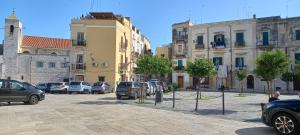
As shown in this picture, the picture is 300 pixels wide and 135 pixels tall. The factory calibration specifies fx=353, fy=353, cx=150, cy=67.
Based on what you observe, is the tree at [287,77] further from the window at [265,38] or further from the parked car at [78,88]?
the parked car at [78,88]

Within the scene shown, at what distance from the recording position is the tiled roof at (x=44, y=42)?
188 ft

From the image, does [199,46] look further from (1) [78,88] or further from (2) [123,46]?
(1) [78,88]

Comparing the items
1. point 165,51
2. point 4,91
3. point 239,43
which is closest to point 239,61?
point 239,43

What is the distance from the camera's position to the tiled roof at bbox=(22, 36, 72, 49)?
5723 centimetres

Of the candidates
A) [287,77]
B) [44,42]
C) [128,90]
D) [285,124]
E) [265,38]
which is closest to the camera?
[285,124]

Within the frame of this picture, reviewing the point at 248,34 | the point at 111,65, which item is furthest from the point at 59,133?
the point at 248,34

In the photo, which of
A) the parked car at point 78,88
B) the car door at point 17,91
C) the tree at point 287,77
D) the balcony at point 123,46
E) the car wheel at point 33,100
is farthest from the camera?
the balcony at point 123,46

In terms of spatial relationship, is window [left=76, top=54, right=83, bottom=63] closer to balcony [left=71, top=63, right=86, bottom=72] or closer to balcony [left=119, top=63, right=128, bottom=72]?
balcony [left=71, top=63, right=86, bottom=72]

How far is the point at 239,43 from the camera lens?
51375 mm

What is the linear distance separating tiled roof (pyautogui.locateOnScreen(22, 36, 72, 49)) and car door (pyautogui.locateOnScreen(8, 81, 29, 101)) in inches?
1452

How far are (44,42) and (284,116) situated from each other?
177 ft

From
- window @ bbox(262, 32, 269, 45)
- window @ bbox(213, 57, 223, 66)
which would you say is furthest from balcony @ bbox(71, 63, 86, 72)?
window @ bbox(262, 32, 269, 45)

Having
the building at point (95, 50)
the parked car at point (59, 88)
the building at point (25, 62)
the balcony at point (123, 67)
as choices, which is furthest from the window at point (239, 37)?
the parked car at point (59, 88)

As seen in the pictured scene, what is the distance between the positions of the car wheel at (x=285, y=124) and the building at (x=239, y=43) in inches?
1441
